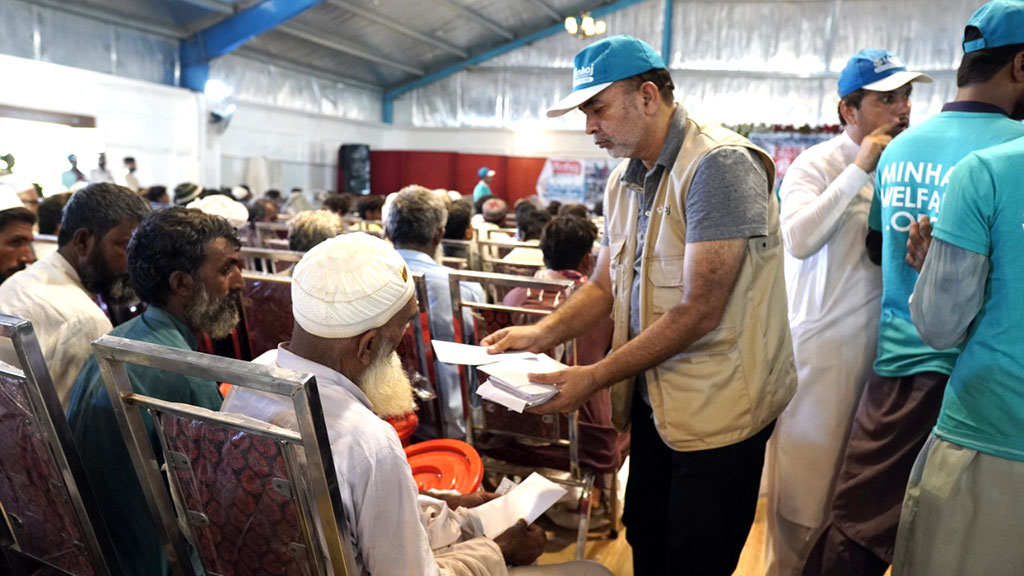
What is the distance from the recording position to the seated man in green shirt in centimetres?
135

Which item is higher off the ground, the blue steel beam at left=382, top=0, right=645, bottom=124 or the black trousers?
the blue steel beam at left=382, top=0, right=645, bottom=124

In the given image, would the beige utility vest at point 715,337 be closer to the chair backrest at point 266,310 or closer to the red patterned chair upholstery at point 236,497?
A: the red patterned chair upholstery at point 236,497

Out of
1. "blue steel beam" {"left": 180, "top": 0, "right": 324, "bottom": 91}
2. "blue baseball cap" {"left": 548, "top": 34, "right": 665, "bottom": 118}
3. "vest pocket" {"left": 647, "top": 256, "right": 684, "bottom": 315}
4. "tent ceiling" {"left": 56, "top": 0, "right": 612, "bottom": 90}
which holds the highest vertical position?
"tent ceiling" {"left": 56, "top": 0, "right": 612, "bottom": 90}

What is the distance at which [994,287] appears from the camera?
1176 millimetres

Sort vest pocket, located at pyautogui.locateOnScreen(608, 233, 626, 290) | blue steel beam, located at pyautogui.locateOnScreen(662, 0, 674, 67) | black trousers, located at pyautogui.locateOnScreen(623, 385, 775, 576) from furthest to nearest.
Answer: blue steel beam, located at pyautogui.locateOnScreen(662, 0, 674, 67)
vest pocket, located at pyautogui.locateOnScreen(608, 233, 626, 290)
black trousers, located at pyautogui.locateOnScreen(623, 385, 775, 576)

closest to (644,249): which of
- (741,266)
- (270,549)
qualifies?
(741,266)

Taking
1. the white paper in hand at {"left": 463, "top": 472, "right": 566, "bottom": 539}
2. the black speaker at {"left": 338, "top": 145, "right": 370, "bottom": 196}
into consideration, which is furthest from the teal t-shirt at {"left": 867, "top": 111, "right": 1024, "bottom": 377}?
the black speaker at {"left": 338, "top": 145, "right": 370, "bottom": 196}

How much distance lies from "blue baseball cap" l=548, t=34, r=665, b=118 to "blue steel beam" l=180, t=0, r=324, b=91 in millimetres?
8456

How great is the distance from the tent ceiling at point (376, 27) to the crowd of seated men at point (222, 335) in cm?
816

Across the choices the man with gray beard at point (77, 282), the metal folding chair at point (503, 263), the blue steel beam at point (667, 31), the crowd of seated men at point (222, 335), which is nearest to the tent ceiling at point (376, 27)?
the blue steel beam at point (667, 31)

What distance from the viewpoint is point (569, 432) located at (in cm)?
214

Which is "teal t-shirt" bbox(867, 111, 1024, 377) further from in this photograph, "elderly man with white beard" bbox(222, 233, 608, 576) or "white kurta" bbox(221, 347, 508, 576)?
"white kurta" bbox(221, 347, 508, 576)

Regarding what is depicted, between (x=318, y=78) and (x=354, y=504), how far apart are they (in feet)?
44.3

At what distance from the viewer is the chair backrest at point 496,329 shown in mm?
2021
